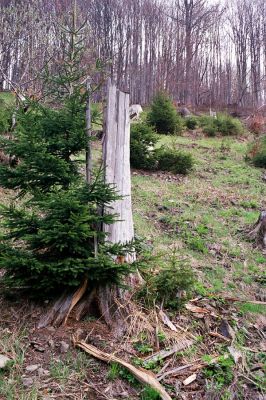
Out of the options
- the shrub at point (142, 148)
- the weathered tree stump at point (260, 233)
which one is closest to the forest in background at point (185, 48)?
the shrub at point (142, 148)

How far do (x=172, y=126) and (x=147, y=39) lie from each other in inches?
657

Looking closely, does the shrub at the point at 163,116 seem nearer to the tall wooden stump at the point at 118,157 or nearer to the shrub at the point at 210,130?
the shrub at the point at 210,130

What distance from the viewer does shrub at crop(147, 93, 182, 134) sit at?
13047mm

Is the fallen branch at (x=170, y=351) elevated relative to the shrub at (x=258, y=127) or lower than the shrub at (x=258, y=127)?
lower

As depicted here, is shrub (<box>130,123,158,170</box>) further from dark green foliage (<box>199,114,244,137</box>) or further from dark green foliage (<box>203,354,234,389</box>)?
dark green foliage (<box>203,354,234,389</box>)

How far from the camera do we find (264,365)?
3090 mm

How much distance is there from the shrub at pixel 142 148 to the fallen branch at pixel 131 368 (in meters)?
6.92

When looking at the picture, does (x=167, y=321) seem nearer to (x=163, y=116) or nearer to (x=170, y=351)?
(x=170, y=351)

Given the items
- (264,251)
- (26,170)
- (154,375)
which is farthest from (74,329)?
(264,251)

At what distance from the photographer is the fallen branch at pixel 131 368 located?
2.56 metres

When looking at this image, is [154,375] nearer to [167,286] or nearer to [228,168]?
[167,286]

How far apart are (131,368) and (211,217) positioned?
448cm

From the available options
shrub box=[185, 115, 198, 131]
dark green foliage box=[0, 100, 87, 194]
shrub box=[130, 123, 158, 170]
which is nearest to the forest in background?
shrub box=[185, 115, 198, 131]

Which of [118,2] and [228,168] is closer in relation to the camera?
[228,168]
